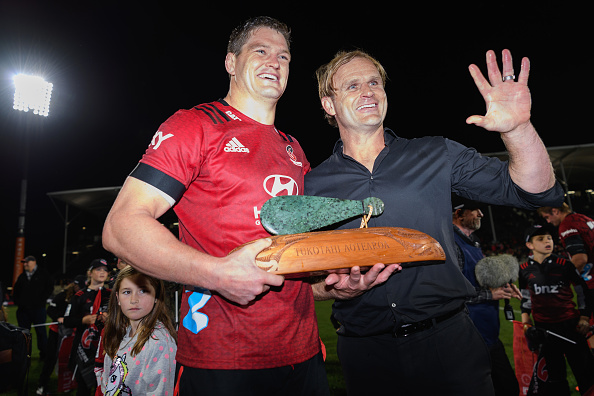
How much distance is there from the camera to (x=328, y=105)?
2689 mm

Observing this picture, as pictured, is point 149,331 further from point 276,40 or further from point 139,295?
point 276,40

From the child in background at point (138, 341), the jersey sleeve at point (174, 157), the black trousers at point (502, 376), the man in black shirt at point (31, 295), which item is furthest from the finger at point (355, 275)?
the man in black shirt at point (31, 295)

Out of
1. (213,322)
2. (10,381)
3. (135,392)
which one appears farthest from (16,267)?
(213,322)

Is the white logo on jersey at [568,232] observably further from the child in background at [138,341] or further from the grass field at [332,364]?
the child in background at [138,341]

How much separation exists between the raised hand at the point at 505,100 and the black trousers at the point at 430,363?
41.0 inches

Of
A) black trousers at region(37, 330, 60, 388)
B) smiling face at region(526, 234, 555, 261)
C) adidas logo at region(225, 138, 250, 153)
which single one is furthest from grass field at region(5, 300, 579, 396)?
adidas logo at region(225, 138, 250, 153)

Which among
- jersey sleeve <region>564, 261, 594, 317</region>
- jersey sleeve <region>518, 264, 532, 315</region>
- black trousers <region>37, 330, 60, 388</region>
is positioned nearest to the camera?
jersey sleeve <region>564, 261, 594, 317</region>

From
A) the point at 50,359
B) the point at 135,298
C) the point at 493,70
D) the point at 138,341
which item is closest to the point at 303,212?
the point at 493,70

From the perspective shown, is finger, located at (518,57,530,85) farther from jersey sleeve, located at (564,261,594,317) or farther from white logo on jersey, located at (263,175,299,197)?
jersey sleeve, located at (564,261,594,317)

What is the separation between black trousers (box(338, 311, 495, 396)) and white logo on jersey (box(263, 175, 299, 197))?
0.97 metres

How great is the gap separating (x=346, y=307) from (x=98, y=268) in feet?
17.4

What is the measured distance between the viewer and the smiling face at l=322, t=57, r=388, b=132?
89.0 inches

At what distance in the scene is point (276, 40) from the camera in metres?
2.07

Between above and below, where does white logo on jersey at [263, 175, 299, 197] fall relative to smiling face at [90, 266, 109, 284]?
above
